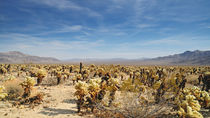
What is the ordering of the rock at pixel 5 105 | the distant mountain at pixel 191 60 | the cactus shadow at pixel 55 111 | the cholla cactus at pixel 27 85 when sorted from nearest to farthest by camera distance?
the cactus shadow at pixel 55 111 < the rock at pixel 5 105 < the cholla cactus at pixel 27 85 < the distant mountain at pixel 191 60

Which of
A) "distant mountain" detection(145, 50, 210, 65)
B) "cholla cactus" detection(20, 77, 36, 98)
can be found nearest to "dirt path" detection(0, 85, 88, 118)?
"cholla cactus" detection(20, 77, 36, 98)

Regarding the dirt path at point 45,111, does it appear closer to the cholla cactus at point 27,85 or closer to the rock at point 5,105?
the rock at point 5,105

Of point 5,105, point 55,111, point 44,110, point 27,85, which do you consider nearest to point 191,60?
point 55,111

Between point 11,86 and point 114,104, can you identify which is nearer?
point 114,104

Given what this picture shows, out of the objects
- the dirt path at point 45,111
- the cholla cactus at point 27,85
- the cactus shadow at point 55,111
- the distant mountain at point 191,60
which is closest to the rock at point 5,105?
the dirt path at point 45,111

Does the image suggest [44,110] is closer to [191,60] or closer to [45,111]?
[45,111]

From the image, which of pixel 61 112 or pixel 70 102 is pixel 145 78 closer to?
pixel 70 102

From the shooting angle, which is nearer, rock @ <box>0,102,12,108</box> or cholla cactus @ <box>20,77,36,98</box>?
rock @ <box>0,102,12,108</box>

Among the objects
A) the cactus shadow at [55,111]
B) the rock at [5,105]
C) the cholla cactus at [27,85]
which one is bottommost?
the cactus shadow at [55,111]

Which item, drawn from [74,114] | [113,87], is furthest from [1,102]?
[113,87]

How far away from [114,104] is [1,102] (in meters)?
5.98

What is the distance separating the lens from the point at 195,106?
Result: 15.4 ft

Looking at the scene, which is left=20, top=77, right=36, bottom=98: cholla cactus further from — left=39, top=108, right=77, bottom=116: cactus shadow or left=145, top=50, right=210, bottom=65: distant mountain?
left=145, top=50, right=210, bottom=65: distant mountain

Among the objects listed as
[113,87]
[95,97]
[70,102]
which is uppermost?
[113,87]
